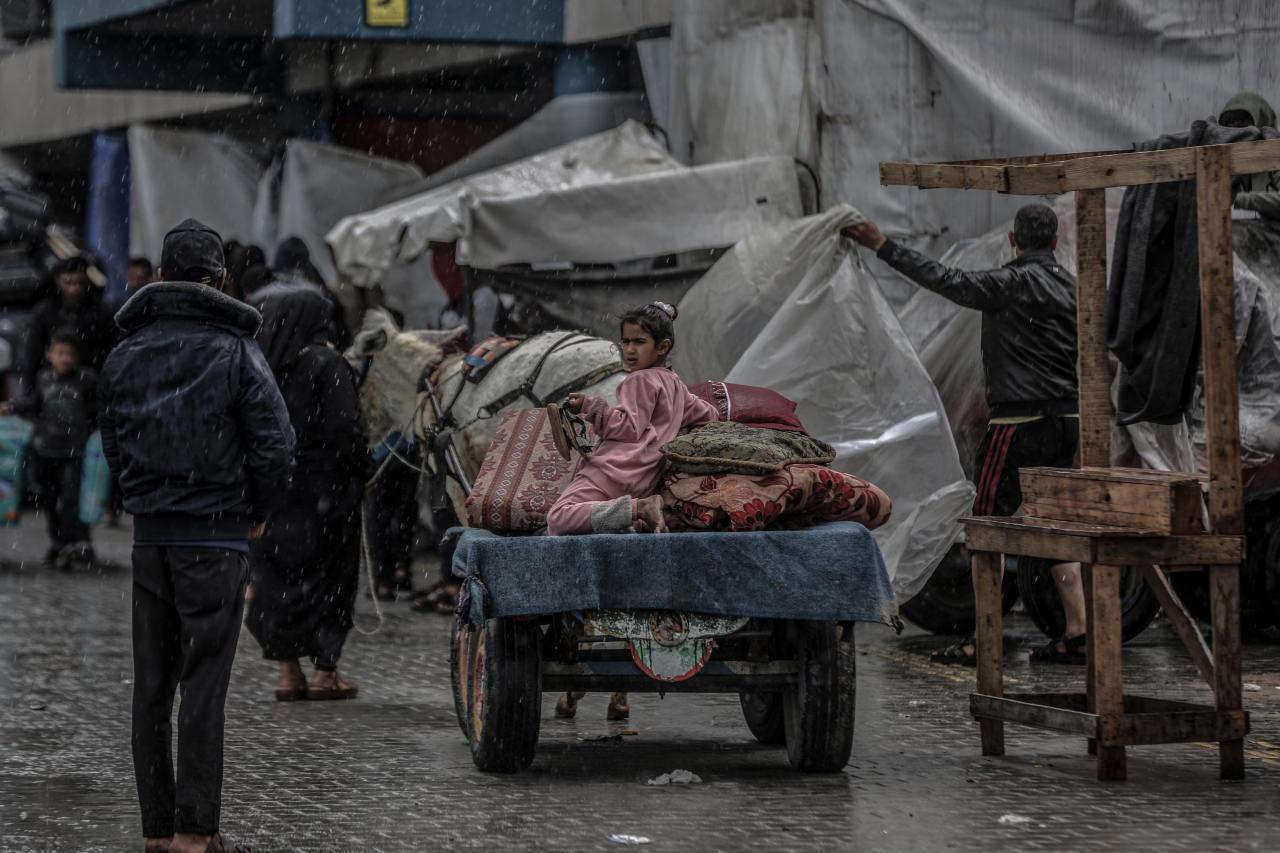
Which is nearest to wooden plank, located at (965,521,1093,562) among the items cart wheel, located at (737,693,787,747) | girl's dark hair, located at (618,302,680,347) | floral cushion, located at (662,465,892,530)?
floral cushion, located at (662,465,892,530)

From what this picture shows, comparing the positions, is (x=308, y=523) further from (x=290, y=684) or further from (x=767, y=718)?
(x=767, y=718)

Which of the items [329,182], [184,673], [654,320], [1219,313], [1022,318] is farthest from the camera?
[329,182]

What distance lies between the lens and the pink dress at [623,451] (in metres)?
7.01

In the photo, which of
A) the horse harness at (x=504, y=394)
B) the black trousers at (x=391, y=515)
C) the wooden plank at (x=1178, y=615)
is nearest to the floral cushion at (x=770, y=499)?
the wooden plank at (x=1178, y=615)

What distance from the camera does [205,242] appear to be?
6.12 m

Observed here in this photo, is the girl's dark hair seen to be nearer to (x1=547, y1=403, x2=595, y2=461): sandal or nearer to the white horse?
(x1=547, y1=403, x2=595, y2=461): sandal

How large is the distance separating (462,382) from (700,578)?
4002 millimetres

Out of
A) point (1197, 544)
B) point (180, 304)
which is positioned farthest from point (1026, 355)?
point (180, 304)

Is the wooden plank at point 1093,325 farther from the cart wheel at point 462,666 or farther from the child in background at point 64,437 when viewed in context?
the child in background at point 64,437

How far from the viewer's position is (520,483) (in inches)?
299

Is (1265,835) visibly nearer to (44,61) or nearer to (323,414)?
(323,414)

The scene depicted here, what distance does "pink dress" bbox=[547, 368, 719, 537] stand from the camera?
7012 millimetres

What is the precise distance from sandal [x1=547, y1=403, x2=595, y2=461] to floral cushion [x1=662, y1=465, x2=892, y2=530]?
12.9 inches

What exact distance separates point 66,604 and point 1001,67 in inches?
271
